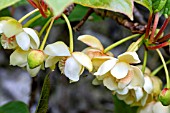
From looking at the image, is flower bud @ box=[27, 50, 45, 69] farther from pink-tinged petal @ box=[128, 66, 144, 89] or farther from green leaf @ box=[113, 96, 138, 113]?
green leaf @ box=[113, 96, 138, 113]

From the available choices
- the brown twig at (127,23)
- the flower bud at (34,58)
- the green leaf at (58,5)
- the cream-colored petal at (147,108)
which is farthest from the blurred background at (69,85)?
the green leaf at (58,5)

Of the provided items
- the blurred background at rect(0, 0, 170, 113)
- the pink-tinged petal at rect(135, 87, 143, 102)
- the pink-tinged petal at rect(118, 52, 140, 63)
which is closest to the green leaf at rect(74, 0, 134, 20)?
the pink-tinged petal at rect(118, 52, 140, 63)

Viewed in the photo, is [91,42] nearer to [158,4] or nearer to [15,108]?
[158,4]

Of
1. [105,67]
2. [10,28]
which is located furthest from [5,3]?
[105,67]

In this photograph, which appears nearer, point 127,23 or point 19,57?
point 19,57

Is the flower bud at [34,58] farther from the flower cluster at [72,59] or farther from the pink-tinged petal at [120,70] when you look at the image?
the pink-tinged petal at [120,70]
